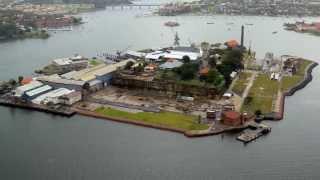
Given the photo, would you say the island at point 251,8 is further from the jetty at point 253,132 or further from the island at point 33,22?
the jetty at point 253,132

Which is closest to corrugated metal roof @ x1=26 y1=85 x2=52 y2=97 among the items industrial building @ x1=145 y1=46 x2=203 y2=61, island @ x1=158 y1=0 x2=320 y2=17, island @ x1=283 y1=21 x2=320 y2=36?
industrial building @ x1=145 y1=46 x2=203 y2=61

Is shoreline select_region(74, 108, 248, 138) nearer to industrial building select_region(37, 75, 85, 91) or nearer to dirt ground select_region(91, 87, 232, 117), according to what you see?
dirt ground select_region(91, 87, 232, 117)

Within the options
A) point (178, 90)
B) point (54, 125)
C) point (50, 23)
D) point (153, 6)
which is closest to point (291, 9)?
point (153, 6)

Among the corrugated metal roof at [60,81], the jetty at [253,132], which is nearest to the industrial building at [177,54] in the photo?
the corrugated metal roof at [60,81]

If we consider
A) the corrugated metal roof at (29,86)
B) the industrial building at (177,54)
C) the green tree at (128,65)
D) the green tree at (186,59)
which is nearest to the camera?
the corrugated metal roof at (29,86)

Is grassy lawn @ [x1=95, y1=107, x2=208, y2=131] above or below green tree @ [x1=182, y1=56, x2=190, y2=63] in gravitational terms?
below

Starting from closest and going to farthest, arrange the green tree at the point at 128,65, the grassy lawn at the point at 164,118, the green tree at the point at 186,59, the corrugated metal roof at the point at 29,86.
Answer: the grassy lawn at the point at 164,118, the corrugated metal roof at the point at 29,86, the green tree at the point at 128,65, the green tree at the point at 186,59

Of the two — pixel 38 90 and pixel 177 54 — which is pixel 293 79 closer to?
pixel 177 54
